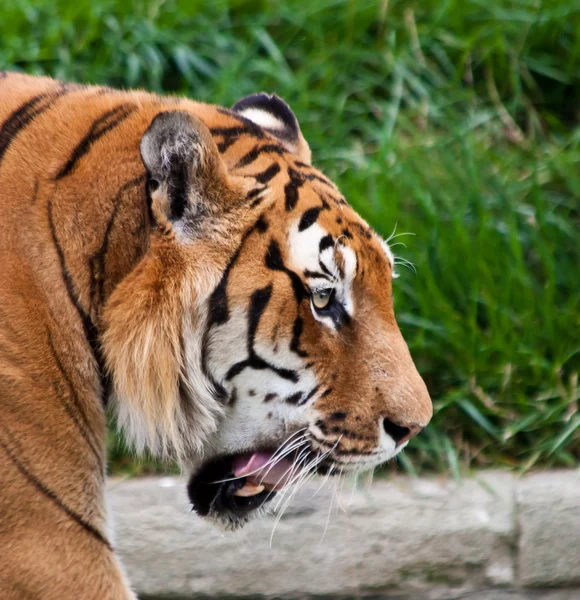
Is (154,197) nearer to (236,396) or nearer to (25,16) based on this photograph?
(236,396)

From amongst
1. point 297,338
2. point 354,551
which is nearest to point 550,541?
point 354,551

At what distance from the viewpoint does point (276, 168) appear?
231cm

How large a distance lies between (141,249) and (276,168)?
0.40 m

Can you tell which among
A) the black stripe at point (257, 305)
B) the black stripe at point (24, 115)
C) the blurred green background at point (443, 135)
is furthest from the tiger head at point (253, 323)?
the blurred green background at point (443, 135)

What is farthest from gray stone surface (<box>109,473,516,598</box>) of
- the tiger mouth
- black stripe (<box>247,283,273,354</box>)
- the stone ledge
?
black stripe (<box>247,283,273,354</box>)

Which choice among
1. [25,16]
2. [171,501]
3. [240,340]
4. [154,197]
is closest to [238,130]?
[154,197]

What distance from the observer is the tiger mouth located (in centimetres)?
239

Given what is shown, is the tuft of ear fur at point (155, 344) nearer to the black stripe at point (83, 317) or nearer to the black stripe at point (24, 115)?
the black stripe at point (83, 317)

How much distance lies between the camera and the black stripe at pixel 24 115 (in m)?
2.21

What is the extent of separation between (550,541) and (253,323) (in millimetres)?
1667

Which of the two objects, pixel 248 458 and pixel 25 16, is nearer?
pixel 248 458

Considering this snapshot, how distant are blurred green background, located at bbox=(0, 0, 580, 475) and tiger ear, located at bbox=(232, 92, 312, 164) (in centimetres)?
143

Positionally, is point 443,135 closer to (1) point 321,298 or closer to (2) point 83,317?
(1) point 321,298

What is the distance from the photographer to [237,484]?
246 centimetres
